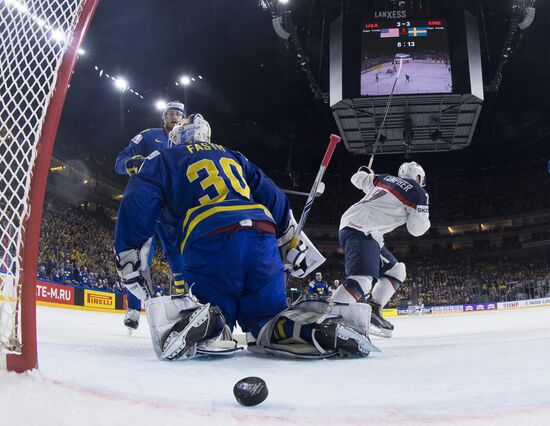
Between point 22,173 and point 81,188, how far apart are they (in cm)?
2091

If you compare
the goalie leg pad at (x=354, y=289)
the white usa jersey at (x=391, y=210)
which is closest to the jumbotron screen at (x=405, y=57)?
the white usa jersey at (x=391, y=210)

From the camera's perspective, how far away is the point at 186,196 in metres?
2.58

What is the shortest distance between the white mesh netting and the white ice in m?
8.94

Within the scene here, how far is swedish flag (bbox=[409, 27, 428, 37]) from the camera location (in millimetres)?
10430

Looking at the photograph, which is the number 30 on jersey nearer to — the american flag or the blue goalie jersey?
the blue goalie jersey

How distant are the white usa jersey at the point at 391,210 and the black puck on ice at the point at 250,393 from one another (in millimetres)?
3216

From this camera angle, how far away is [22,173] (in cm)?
152

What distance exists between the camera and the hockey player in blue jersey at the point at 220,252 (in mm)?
2342

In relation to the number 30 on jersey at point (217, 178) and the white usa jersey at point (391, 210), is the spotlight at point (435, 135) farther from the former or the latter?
the number 30 on jersey at point (217, 178)

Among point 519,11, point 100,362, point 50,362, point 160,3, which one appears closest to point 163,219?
point 100,362

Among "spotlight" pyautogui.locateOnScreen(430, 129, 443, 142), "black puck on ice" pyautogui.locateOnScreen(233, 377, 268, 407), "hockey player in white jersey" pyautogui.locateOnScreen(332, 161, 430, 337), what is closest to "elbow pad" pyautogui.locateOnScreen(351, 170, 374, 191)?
"hockey player in white jersey" pyautogui.locateOnScreen(332, 161, 430, 337)

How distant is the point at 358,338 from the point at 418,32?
9.42 m

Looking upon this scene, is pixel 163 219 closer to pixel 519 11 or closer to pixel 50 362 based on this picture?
pixel 50 362

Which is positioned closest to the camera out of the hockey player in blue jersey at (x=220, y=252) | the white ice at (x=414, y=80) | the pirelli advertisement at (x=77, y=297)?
the hockey player in blue jersey at (x=220, y=252)
